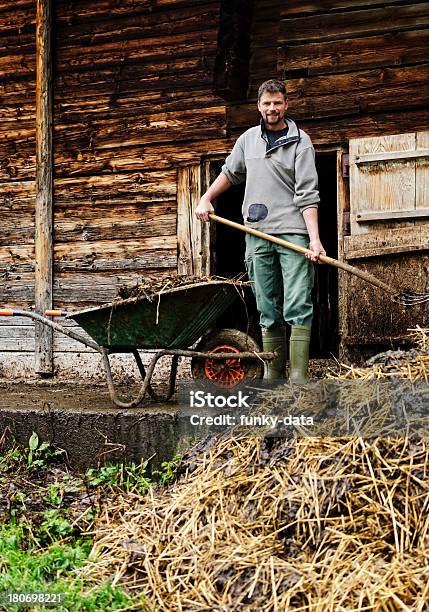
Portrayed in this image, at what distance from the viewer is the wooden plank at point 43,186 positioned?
7.01 metres

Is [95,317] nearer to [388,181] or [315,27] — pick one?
[388,181]

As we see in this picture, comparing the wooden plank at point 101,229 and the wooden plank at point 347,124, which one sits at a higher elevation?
the wooden plank at point 347,124

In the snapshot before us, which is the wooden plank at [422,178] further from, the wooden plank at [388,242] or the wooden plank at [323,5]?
the wooden plank at [323,5]

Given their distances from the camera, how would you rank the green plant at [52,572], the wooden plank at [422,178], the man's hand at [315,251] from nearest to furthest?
the green plant at [52,572], the man's hand at [315,251], the wooden plank at [422,178]

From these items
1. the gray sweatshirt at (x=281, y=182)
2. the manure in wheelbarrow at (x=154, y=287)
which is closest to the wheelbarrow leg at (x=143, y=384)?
the manure in wheelbarrow at (x=154, y=287)

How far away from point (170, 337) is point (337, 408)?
59.6 inches

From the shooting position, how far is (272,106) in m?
4.38

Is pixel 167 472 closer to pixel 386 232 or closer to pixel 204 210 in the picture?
pixel 204 210

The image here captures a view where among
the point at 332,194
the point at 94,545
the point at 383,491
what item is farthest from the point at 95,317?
the point at 332,194

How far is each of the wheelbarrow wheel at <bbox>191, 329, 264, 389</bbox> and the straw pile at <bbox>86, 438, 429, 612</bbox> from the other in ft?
4.46

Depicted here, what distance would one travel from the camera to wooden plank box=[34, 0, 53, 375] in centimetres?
701

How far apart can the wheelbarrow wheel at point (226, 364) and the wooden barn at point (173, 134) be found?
3.61 ft

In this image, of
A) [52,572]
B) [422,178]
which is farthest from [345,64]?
[52,572]

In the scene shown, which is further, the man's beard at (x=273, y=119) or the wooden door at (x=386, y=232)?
the wooden door at (x=386, y=232)
